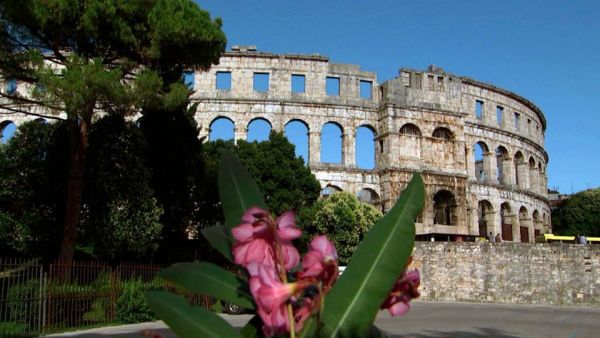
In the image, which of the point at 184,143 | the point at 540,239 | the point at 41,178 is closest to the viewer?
the point at 41,178

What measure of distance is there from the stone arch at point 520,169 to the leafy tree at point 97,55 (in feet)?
101

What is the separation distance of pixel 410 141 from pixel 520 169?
41.0ft

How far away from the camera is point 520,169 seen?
4122 cm

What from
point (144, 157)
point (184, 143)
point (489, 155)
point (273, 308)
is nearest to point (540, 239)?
point (489, 155)

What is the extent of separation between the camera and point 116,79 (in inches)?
529

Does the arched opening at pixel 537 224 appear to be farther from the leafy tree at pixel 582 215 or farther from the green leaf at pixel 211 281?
the green leaf at pixel 211 281

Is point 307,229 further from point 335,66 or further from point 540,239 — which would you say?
point 540,239

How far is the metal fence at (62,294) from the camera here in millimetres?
11156

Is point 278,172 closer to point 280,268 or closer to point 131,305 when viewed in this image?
point 131,305

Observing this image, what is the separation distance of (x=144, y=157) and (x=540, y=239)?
27.4 metres

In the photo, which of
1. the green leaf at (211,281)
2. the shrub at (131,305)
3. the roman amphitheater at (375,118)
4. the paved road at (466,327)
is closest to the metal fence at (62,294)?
the shrub at (131,305)

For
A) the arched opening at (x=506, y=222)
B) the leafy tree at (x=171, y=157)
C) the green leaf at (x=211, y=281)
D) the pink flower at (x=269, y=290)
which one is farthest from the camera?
the arched opening at (x=506, y=222)

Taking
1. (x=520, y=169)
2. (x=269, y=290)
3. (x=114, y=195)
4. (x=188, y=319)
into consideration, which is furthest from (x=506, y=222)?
(x=269, y=290)

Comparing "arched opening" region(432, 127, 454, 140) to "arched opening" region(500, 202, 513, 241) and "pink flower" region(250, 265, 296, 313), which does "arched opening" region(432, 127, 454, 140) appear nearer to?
"arched opening" region(500, 202, 513, 241)
